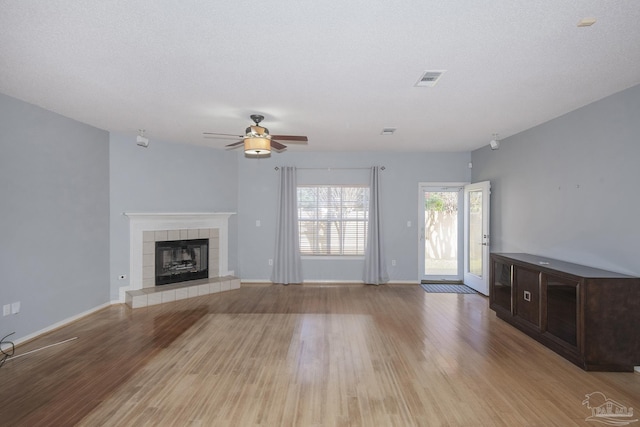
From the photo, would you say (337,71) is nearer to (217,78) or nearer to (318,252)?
(217,78)

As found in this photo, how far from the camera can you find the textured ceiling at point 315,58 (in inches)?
69.0

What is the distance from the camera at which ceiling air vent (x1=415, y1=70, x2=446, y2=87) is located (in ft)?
8.16

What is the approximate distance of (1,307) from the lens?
120 inches

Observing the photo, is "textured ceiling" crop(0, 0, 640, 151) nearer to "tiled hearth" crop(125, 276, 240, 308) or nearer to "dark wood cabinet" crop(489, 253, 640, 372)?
"dark wood cabinet" crop(489, 253, 640, 372)

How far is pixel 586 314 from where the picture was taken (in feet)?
8.89

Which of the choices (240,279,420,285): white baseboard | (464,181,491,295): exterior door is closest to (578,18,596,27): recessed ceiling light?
(464,181,491,295): exterior door

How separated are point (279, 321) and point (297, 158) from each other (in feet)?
10.8

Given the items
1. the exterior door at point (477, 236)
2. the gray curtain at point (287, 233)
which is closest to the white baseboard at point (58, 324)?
the gray curtain at point (287, 233)

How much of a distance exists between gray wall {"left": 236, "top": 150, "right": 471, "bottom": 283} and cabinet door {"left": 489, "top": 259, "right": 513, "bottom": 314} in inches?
71.2

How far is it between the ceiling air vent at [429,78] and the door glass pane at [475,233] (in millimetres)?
3386

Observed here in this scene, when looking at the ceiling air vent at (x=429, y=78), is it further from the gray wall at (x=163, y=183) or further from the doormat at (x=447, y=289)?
the gray wall at (x=163, y=183)

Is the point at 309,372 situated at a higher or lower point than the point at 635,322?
lower

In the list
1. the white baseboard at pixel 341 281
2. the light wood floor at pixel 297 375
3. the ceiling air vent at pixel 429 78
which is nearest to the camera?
the light wood floor at pixel 297 375

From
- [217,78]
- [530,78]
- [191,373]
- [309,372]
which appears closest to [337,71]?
[217,78]
